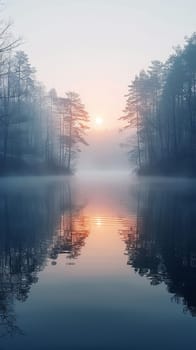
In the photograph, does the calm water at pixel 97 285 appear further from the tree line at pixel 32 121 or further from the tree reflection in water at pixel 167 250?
the tree line at pixel 32 121

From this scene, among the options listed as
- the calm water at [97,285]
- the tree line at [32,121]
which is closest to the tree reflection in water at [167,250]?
the calm water at [97,285]

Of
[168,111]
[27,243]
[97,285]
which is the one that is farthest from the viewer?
[168,111]

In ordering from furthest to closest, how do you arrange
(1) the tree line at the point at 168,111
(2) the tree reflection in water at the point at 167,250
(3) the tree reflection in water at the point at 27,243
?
(1) the tree line at the point at 168,111 < (2) the tree reflection in water at the point at 167,250 < (3) the tree reflection in water at the point at 27,243

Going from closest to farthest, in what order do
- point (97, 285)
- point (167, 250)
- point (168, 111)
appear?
1. point (97, 285)
2. point (167, 250)
3. point (168, 111)

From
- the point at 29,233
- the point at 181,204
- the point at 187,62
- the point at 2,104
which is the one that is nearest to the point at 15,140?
the point at 2,104

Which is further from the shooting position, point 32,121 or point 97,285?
point 32,121

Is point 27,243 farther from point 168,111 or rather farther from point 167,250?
point 168,111

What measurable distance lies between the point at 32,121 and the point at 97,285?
5901 cm

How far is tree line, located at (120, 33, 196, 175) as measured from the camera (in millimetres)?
48975

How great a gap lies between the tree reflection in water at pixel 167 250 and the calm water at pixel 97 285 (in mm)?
21

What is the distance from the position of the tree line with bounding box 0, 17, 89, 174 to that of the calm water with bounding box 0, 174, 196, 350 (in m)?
32.0

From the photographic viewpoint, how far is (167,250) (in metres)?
10.7

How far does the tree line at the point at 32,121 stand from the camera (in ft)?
162

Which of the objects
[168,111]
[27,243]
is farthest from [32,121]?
[27,243]
